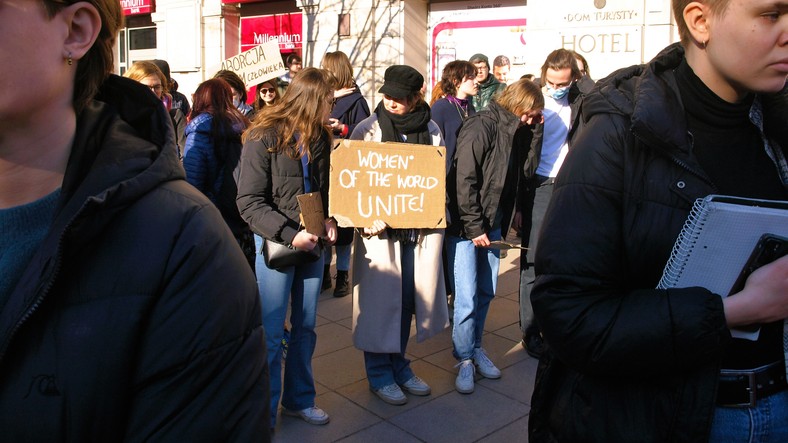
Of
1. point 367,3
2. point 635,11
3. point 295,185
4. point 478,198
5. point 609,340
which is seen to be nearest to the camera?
point 609,340

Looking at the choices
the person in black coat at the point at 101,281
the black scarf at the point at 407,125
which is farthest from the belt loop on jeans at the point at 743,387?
the black scarf at the point at 407,125

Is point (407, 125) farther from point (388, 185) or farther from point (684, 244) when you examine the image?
point (684, 244)

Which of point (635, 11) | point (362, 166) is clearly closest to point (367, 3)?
point (635, 11)

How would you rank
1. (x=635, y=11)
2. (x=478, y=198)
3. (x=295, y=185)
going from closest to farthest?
1. (x=295, y=185)
2. (x=478, y=198)
3. (x=635, y=11)

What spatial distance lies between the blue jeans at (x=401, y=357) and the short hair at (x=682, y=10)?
9.20 ft

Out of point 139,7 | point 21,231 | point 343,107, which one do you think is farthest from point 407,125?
point 139,7

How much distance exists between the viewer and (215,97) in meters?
4.98

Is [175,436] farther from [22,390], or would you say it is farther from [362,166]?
[362,166]

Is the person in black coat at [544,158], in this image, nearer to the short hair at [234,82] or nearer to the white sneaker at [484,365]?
the white sneaker at [484,365]

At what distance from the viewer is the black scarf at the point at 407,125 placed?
4.41 metres

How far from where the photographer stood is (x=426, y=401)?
176 inches

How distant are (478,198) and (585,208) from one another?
3111mm

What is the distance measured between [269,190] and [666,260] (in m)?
2.72

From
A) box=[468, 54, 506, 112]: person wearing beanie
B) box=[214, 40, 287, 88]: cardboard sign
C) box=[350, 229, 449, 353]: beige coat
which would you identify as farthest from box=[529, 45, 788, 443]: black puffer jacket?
box=[468, 54, 506, 112]: person wearing beanie
